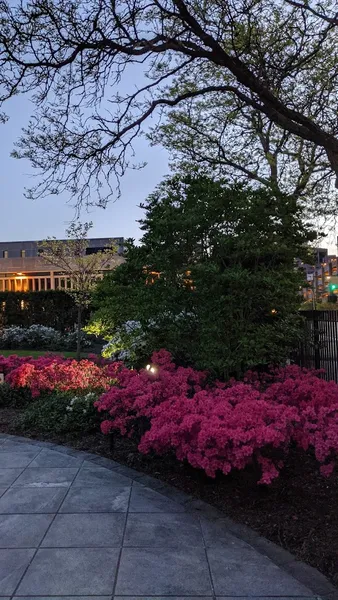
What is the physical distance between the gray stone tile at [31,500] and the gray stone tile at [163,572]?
1.02m

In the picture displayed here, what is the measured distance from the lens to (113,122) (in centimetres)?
646

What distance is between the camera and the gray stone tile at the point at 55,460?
4812 mm

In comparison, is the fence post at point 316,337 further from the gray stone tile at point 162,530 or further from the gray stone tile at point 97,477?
the gray stone tile at point 162,530

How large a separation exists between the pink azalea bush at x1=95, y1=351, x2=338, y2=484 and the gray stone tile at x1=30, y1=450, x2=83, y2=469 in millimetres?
635

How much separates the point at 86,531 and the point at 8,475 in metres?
1.58

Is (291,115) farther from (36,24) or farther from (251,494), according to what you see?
(251,494)

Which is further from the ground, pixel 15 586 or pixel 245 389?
pixel 245 389

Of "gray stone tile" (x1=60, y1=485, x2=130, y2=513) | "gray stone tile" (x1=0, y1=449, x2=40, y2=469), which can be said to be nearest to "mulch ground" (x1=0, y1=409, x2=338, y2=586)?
"gray stone tile" (x1=60, y1=485, x2=130, y2=513)

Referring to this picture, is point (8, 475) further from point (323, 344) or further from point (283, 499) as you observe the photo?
point (323, 344)

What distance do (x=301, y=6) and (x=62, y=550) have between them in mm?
6098

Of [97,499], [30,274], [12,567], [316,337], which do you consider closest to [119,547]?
[12,567]

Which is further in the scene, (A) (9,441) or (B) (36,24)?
(A) (9,441)

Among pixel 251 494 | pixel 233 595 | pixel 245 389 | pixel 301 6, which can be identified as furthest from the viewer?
pixel 301 6

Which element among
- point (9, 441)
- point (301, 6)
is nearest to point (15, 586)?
point (9, 441)
